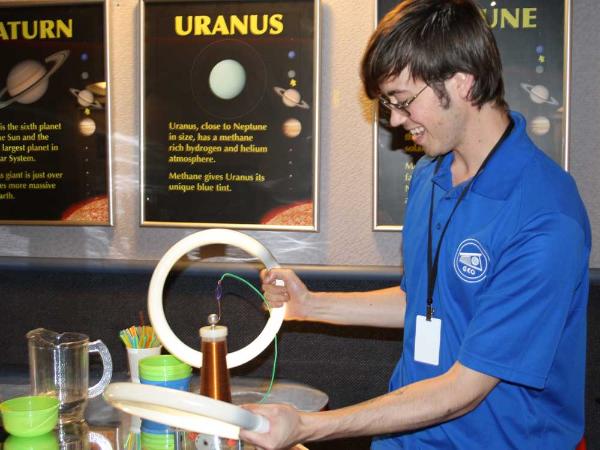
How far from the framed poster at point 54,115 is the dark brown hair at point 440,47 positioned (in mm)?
1505

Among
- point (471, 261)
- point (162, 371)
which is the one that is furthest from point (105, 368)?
point (471, 261)

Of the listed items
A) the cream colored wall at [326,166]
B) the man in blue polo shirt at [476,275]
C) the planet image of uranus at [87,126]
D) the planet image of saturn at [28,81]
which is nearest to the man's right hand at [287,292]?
the man in blue polo shirt at [476,275]

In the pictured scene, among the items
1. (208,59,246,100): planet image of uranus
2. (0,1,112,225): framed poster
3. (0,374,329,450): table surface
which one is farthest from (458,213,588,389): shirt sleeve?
(0,1,112,225): framed poster

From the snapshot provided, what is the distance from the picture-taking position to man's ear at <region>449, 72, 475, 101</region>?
141 centimetres

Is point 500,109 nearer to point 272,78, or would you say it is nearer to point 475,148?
point 475,148

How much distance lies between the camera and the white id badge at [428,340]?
4.90ft

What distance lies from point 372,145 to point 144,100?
0.86 meters

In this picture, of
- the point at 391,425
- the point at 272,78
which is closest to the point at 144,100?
the point at 272,78

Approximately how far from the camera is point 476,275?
1.39 m

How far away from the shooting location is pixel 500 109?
4.82ft

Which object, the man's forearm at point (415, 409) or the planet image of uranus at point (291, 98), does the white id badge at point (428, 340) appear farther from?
the planet image of uranus at point (291, 98)

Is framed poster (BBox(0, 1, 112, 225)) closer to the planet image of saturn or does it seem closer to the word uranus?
the planet image of saturn

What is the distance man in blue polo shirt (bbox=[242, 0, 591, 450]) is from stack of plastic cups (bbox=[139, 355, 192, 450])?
1.27 ft

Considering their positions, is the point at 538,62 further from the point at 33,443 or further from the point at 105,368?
the point at 33,443
